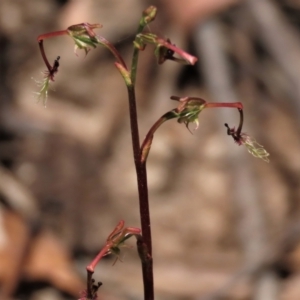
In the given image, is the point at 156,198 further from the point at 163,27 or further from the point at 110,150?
the point at 163,27

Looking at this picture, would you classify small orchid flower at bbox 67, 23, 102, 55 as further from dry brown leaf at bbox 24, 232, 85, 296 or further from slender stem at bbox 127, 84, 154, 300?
dry brown leaf at bbox 24, 232, 85, 296

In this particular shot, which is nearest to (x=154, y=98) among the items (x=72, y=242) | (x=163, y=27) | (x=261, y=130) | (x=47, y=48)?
(x=163, y=27)

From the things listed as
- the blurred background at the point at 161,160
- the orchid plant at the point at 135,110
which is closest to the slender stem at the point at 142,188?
the orchid plant at the point at 135,110

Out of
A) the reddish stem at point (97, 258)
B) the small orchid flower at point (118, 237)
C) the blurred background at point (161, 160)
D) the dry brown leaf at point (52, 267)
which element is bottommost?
the reddish stem at point (97, 258)

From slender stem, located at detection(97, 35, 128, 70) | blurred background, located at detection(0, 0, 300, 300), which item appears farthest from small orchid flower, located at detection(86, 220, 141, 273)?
blurred background, located at detection(0, 0, 300, 300)

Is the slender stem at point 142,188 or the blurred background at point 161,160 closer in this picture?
the slender stem at point 142,188

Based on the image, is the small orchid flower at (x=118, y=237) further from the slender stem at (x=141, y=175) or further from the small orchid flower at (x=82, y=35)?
the small orchid flower at (x=82, y=35)

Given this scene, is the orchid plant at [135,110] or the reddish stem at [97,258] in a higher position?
the orchid plant at [135,110]

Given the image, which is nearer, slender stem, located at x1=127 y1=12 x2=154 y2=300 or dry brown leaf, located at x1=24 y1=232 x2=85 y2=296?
slender stem, located at x1=127 y1=12 x2=154 y2=300

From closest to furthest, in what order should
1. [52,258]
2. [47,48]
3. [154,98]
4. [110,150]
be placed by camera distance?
1. [52,258]
2. [110,150]
3. [154,98]
4. [47,48]
